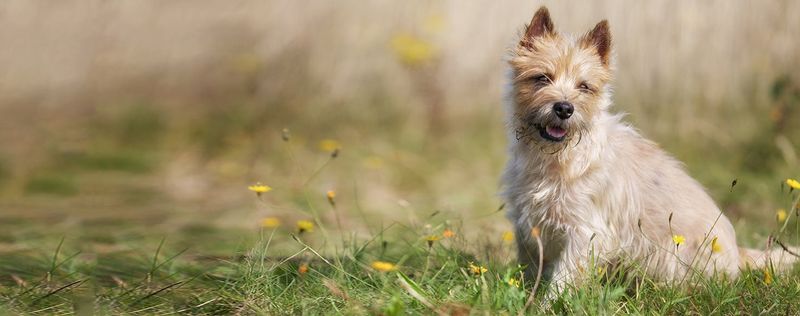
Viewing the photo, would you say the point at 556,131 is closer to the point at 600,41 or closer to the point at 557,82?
the point at 557,82

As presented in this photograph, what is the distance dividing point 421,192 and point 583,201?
10.5ft

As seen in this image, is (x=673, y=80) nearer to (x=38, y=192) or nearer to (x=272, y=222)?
(x=272, y=222)

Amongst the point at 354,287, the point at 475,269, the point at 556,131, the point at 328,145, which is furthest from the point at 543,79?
the point at 328,145

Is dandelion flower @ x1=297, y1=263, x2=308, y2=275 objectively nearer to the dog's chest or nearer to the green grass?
the green grass

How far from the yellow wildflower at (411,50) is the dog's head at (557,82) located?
3701 millimetres

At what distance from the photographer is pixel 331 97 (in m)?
8.37

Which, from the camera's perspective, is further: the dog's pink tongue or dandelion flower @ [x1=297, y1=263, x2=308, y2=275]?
the dog's pink tongue

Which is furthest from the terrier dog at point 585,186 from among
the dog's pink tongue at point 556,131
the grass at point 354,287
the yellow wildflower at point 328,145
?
the yellow wildflower at point 328,145

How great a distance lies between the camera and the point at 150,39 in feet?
29.0

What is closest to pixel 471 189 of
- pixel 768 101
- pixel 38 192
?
pixel 768 101

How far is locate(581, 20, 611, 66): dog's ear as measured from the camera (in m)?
4.42

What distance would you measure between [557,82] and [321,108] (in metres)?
→ 4.27

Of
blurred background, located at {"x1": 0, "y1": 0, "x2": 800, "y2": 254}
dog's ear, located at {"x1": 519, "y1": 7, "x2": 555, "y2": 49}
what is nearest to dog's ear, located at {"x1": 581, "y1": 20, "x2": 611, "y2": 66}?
dog's ear, located at {"x1": 519, "y1": 7, "x2": 555, "y2": 49}

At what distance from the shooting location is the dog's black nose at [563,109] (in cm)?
414
